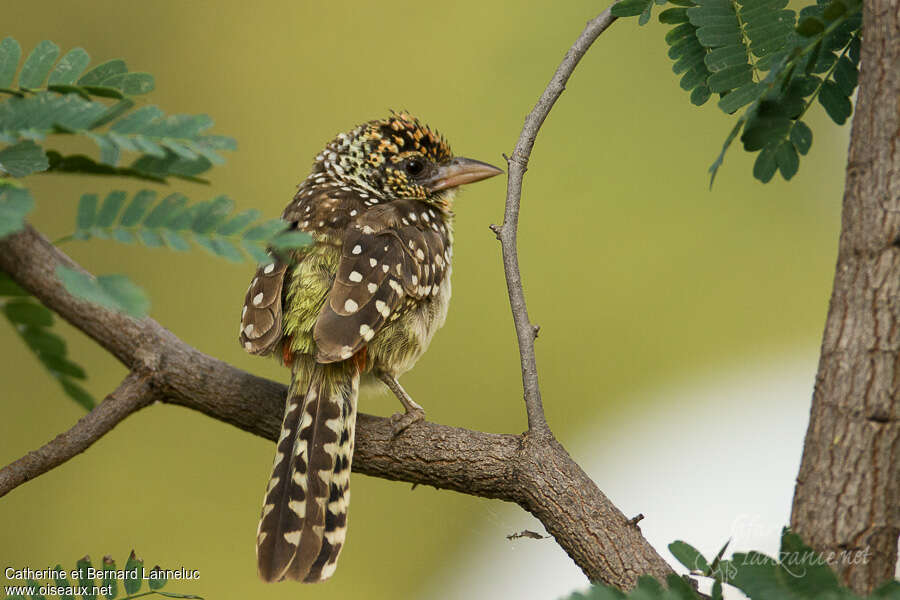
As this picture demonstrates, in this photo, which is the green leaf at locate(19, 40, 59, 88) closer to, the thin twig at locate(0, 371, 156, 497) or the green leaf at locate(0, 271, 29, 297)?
the green leaf at locate(0, 271, 29, 297)

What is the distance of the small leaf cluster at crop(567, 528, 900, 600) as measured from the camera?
192 cm

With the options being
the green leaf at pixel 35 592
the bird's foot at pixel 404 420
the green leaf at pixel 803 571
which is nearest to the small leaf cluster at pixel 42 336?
the green leaf at pixel 35 592

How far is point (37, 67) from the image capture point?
7.63 ft

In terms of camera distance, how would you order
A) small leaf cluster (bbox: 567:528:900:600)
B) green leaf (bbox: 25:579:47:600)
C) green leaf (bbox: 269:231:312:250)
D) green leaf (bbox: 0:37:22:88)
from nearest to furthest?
small leaf cluster (bbox: 567:528:900:600)
green leaf (bbox: 269:231:312:250)
green leaf (bbox: 0:37:22:88)
green leaf (bbox: 25:579:47:600)

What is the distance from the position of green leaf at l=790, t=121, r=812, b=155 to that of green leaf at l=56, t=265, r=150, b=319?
1.82 metres

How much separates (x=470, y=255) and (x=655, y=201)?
1562 mm

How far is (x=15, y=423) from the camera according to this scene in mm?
7270

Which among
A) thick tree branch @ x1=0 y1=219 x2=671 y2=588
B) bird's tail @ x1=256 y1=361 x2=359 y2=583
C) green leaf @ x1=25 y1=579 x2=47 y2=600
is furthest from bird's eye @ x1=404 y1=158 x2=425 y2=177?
green leaf @ x1=25 y1=579 x2=47 y2=600

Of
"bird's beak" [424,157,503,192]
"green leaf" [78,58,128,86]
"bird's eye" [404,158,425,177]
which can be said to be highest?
"bird's eye" [404,158,425,177]

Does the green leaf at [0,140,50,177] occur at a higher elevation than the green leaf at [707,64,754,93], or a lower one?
lower

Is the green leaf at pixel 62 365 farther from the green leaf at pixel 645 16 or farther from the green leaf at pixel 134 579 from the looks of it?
the green leaf at pixel 645 16

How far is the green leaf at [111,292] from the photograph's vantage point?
5.80 feet

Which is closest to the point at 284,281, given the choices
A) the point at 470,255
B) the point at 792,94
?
the point at 792,94

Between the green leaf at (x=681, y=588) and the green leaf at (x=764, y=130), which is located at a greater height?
the green leaf at (x=764, y=130)
